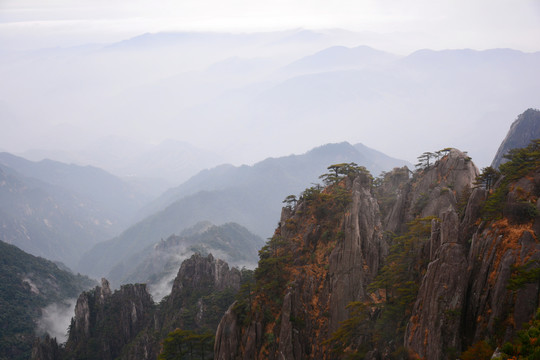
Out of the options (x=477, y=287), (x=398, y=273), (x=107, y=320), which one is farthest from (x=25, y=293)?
(x=477, y=287)

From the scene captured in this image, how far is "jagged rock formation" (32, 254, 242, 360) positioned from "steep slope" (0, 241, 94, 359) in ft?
78.4

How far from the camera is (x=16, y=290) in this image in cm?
12038

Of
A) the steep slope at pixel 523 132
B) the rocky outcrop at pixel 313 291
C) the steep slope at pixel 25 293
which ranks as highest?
the steep slope at pixel 523 132

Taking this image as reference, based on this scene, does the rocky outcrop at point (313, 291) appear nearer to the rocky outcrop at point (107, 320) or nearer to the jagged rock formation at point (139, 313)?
the jagged rock formation at point (139, 313)

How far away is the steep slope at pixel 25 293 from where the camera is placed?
9431 centimetres

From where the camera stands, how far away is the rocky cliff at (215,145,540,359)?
2061 centimetres

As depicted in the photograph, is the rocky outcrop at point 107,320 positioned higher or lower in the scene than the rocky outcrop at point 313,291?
lower

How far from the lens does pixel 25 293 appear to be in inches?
4808

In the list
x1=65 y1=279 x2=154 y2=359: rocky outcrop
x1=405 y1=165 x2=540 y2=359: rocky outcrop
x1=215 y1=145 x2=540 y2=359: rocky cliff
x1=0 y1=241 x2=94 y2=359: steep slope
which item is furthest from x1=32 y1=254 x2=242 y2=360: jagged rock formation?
x1=405 y1=165 x2=540 y2=359: rocky outcrop

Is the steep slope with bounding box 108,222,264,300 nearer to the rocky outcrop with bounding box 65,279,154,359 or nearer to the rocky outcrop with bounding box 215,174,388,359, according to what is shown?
the rocky outcrop with bounding box 65,279,154,359

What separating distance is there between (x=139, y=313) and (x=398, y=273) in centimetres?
7223

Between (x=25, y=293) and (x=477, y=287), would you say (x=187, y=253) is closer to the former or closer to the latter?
(x=25, y=293)

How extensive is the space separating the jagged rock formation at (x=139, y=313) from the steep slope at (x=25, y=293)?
78.4ft

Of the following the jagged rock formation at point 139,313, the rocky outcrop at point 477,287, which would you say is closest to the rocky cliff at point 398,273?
the rocky outcrop at point 477,287
